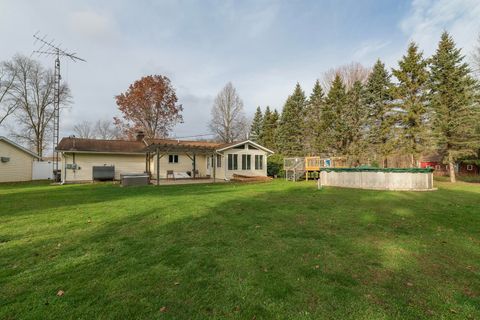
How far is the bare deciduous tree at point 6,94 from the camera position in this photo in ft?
78.1

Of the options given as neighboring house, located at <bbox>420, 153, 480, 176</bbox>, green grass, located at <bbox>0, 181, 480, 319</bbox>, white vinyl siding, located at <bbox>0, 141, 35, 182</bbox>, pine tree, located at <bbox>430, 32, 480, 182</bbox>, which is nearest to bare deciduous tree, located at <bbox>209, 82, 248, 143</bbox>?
white vinyl siding, located at <bbox>0, 141, 35, 182</bbox>

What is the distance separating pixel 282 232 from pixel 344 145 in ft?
80.9

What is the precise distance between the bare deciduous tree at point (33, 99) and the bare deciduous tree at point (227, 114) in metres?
17.7

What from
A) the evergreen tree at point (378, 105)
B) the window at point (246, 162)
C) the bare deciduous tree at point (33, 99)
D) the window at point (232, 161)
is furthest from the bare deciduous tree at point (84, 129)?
the evergreen tree at point (378, 105)

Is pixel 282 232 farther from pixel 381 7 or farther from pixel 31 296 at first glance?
pixel 381 7

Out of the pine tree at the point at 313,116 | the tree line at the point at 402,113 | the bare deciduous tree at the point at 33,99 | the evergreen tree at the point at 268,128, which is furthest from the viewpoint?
the evergreen tree at the point at 268,128

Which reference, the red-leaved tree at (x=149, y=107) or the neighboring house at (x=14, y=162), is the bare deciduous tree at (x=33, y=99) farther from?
the neighboring house at (x=14, y=162)

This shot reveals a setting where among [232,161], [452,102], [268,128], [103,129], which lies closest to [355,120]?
[452,102]

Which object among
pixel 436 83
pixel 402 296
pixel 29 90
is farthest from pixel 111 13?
pixel 436 83

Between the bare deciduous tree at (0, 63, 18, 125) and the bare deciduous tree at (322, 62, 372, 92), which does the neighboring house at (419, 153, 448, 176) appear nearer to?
the bare deciduous tree at (322, 62, 372, 92)

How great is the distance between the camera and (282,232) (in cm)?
497

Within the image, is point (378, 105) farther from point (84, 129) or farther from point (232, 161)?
point (84, 129)

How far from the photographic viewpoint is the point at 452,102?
19.1 metres

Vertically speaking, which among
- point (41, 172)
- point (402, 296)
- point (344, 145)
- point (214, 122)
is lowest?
point (402, 296)
